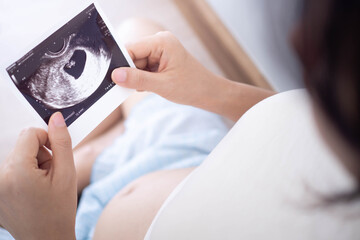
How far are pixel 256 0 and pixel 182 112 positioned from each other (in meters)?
0.54

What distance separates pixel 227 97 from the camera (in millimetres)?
733

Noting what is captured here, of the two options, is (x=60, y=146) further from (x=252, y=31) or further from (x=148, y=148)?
(x=252, y=31)

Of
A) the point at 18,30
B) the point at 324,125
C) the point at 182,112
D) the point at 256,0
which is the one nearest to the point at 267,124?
the point at 324,125

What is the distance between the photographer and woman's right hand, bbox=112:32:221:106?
2.10 feet

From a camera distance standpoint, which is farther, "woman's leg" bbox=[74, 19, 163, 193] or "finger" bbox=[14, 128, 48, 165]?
"woman's leg" bbox=[74, 19, 163, 193]

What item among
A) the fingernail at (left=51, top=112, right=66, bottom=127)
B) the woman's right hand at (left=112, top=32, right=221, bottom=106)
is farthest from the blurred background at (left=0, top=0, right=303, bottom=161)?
the fingernail at (left=51, top=112, right=66, bottom=127)

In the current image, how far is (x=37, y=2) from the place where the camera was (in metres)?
1.33

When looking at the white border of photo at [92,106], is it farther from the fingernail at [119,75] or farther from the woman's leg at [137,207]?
the woman's leg at [137,207]

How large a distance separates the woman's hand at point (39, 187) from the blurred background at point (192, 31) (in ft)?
2.34

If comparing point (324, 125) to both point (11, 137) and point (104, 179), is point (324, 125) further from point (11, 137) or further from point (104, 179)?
point (11, 137)

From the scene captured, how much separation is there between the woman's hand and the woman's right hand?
19cm

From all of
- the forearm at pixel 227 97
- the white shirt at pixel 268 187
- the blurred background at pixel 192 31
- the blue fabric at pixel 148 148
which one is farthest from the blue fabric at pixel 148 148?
the blurred background at pixel 192 31

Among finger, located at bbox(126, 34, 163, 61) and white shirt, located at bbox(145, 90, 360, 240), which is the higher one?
finger, located at bbox(126, 34, 163, 61)

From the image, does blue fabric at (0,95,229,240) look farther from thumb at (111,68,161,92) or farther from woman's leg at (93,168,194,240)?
thumb at (111,68,161,92)
